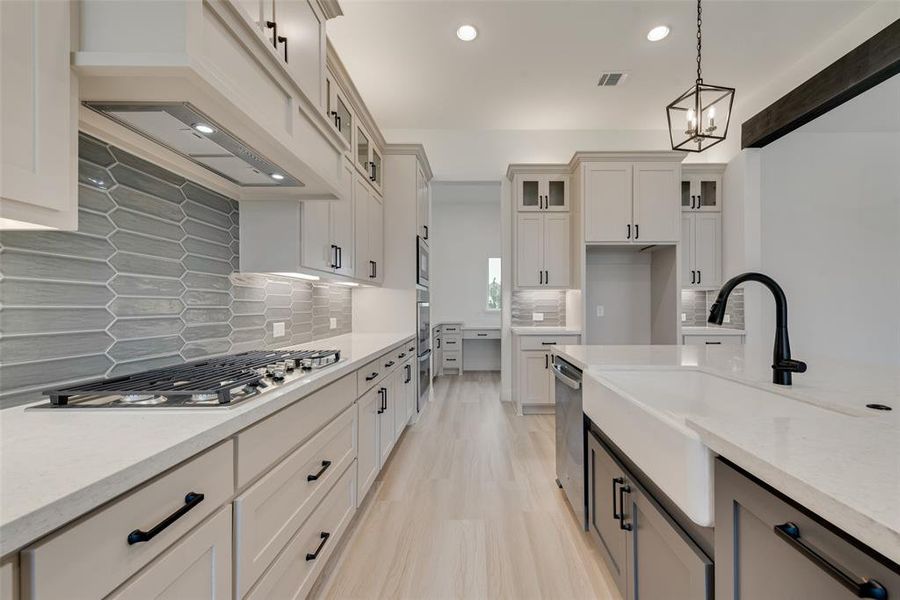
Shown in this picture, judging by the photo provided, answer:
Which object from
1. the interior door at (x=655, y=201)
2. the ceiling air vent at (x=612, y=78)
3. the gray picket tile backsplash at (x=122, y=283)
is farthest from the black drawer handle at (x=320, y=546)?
the ceiling air vent at (x=612, y=78)

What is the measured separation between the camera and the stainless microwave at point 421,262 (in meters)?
3.70

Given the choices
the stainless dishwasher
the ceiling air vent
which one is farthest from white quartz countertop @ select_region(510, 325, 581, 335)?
the ceiling air vent

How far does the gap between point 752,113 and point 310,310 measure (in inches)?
187

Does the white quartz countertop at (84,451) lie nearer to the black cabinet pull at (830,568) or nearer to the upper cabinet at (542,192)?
the black cabinet pull at (830,568)

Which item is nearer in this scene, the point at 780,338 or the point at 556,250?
the point at 780,338

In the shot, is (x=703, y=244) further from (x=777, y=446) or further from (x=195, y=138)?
(x=195, y=138)

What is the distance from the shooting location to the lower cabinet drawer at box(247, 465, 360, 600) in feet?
3.68

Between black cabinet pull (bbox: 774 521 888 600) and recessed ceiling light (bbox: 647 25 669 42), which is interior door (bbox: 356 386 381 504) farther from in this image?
recessed ceiling light (bbox: 647 25 669 42)

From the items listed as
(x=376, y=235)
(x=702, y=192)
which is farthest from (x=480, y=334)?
(x=702, y=192)

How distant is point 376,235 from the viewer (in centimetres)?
338

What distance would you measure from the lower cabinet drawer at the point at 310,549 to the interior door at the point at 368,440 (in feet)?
0.46

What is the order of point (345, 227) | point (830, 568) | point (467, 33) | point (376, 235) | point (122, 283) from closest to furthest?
point (830, 568) < point (122, 283) < point (345, 227) < point (467, 33) < point (376, 235)

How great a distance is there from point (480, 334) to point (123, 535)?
579 centimetres

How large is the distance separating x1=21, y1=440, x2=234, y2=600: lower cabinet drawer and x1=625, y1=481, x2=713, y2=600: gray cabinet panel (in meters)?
1.13
